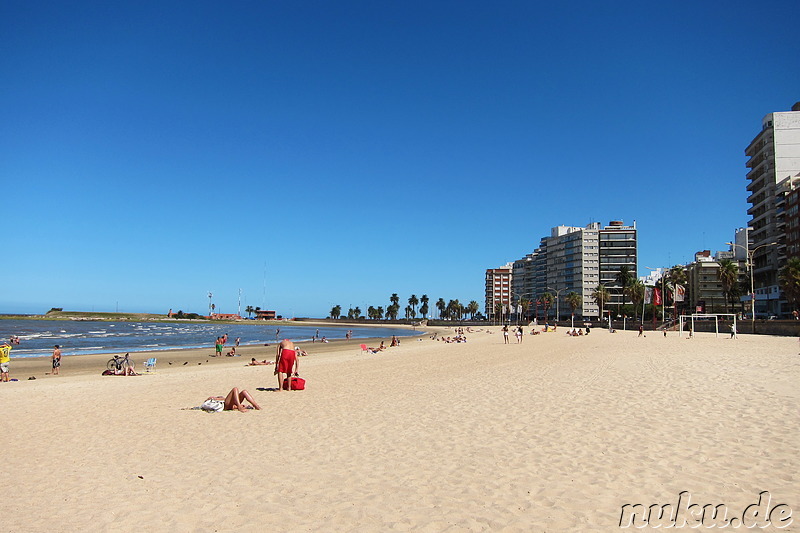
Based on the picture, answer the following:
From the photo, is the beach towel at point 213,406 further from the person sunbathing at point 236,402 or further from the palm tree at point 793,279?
the palm tree at point 793,279

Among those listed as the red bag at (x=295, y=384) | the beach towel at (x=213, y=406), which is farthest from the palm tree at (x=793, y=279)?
the beach towel at (x=213, y=406)

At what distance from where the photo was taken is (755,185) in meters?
87.2

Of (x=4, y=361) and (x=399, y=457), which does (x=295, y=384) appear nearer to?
(x=399, y=457)

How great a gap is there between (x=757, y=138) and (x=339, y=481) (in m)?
102

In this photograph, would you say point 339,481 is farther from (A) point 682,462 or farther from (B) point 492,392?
(B) point 492,392

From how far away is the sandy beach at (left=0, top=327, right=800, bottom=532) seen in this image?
5.45 m

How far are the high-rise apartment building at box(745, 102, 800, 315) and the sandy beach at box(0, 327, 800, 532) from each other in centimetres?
7731

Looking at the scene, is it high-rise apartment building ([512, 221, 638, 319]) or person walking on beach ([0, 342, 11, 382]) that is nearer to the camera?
person walking on beach ([0, 342, 11, 382])

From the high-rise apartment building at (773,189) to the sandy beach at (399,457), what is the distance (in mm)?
77307

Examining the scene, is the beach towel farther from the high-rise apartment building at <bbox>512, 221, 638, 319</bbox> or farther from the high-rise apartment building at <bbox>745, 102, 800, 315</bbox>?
the high-rise apartment building at <bbox>512, 221, 638, 319</bbox>

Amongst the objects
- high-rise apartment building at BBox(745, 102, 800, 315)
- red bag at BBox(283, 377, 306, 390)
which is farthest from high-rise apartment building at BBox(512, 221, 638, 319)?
red bag at BBox(283, 377, 306, 390)

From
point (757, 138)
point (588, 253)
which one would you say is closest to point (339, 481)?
point (757, 138)

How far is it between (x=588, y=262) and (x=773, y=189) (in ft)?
231

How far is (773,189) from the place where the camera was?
80375 mm
